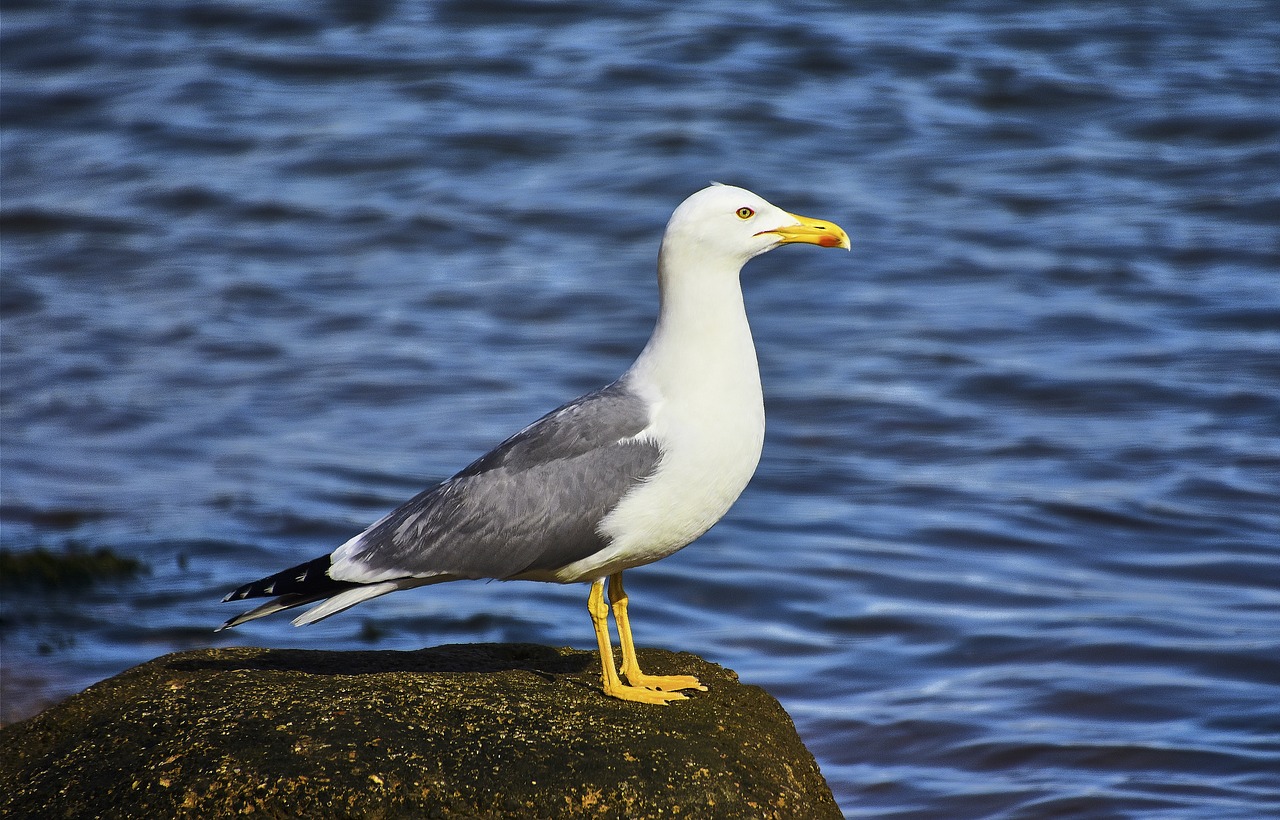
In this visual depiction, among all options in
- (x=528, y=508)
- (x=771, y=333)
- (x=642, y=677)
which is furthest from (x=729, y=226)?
(x=771, y=333)

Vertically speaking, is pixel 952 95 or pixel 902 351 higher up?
pixel 952 95

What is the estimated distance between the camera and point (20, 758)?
443 cm

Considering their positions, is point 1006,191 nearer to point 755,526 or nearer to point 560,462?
point 755,526

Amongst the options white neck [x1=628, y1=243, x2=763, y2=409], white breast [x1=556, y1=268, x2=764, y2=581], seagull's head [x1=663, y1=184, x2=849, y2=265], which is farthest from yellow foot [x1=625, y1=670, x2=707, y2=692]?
seagull's head [x1=663, y1=184, x2=849, y2=265]

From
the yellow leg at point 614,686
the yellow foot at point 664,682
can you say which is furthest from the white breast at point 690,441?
the yellow foot at point 664,682

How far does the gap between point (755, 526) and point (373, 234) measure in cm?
703

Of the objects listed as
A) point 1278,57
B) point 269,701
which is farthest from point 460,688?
point 1278,57

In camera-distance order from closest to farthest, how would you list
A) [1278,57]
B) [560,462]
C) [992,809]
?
1. [560,462]
2. [992,809]
3. [1278,57]

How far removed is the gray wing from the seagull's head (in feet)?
1.75

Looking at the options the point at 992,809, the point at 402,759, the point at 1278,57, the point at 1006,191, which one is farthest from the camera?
the point at 1278,57

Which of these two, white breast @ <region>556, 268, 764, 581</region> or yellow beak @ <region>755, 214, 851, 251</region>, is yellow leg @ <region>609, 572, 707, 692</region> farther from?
yellow beak @ <region>755, 214, 851, 251</region>

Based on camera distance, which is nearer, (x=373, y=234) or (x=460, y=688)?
(x=460, y=688)

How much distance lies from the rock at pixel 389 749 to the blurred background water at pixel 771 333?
97.9 inches

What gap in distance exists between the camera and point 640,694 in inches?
187
